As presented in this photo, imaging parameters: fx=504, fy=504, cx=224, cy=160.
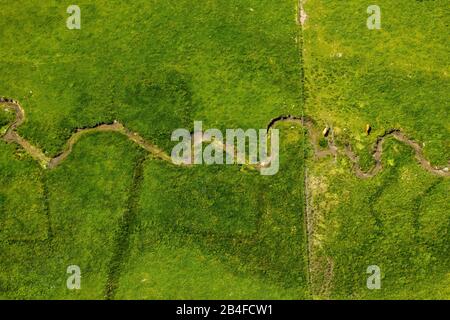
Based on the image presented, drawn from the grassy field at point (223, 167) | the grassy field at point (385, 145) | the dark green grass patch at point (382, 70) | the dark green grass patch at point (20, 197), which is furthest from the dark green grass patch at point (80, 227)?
the dark green grass patch at point (382, 70)

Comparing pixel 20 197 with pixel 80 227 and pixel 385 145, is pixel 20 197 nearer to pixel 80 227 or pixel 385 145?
pixel 80 227

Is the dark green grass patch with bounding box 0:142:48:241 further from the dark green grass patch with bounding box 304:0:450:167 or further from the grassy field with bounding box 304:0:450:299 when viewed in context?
the dark green grass patch with bounding box 304:0:450:167

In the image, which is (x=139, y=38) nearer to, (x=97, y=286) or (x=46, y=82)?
(x=46, y=82)

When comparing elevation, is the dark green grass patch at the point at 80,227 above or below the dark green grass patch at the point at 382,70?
below

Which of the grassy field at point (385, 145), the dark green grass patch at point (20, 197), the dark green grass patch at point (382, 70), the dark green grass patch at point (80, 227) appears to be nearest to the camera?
the grassy field at point (385, 145)

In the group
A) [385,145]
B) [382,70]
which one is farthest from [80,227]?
[382,70]

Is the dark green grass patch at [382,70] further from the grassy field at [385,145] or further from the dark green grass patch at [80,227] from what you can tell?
the dark green grass patch at [80,227]

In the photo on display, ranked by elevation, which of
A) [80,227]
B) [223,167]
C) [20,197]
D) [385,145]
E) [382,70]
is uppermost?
[382,70]

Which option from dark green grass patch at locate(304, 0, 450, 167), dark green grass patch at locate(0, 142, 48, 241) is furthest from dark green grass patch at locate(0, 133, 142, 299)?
dark green grass patch at locate(304, 0, 450, 167)
